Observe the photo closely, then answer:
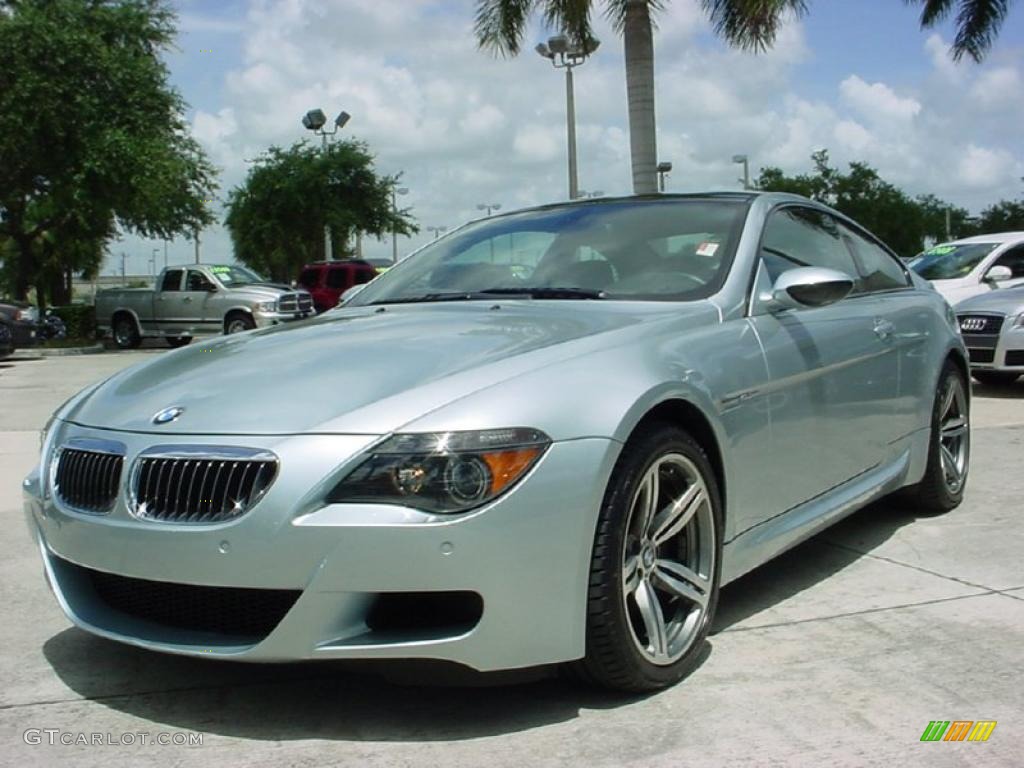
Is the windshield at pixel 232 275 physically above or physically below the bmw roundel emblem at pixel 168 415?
above

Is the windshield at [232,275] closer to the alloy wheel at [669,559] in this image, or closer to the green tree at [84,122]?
the green tree at [84,122]

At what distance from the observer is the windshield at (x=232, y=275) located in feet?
77.9

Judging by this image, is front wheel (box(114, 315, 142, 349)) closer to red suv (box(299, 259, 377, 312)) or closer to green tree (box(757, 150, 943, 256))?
red suv (box(299, 259, 377, 312))

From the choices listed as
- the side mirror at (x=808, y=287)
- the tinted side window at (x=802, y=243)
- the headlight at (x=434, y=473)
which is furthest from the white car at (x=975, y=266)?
the headlight at (x=434, y=473)

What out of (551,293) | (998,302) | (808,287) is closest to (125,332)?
(998,302)

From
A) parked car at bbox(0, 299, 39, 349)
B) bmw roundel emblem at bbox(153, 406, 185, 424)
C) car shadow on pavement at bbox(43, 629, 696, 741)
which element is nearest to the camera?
car shadow on pavement at bbox(43, 629, 696, 741)

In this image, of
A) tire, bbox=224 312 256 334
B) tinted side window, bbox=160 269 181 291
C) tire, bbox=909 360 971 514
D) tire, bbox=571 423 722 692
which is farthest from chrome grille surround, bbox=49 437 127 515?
tinted side window, bbox=160 269 181 291

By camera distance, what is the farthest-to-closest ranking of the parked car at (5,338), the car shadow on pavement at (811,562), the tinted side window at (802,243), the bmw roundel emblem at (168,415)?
1. the parked car at (5,338)
2. the tinted side window at (802,243)
3. the car shadow on pavement at (811,562)
4. the bmw roundel emblem at (168,415)

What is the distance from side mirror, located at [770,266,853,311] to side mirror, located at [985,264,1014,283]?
9754mm

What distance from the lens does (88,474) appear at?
3055 mm

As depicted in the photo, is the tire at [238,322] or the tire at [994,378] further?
the tire at [238,322]

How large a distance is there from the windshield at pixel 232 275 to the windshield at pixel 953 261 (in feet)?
47.4

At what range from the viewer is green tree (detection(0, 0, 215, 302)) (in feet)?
80.0

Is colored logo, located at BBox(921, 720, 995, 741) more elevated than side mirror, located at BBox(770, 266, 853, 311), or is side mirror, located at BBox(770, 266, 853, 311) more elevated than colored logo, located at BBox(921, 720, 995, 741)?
side mirror, located at BBox(770, 266, 853, 311)
